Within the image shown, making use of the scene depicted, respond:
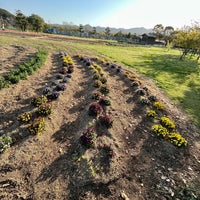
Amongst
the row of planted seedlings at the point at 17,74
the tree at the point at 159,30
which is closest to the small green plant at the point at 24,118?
the row of planted seedlings at the point at 17,74

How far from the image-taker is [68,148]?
8133mm

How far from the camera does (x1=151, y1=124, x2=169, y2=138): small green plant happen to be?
30.5ft

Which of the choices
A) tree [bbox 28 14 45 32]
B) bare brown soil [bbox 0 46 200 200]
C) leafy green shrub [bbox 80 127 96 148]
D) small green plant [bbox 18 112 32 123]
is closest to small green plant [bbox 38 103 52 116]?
bare brown soil [bbox 0 46 200 200]

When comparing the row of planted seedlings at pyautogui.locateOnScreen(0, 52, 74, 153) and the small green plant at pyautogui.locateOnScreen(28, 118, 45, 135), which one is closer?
the row of planted seedlings at pyautogui.locateOnScreen(0, 52, 74, 153)

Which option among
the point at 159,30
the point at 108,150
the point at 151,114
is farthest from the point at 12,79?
the point at 159,30

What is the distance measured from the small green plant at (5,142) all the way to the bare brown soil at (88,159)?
0.70 ft

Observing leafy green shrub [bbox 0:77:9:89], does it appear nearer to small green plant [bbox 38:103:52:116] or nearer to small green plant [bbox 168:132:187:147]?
small green plant [bbox 38:103:52:116]

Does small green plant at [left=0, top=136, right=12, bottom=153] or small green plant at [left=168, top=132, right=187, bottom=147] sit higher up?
small green plant at [left=0, top=136, right=12, bottom=153]

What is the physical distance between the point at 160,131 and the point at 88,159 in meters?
4.61

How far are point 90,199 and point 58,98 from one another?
7.25 metres

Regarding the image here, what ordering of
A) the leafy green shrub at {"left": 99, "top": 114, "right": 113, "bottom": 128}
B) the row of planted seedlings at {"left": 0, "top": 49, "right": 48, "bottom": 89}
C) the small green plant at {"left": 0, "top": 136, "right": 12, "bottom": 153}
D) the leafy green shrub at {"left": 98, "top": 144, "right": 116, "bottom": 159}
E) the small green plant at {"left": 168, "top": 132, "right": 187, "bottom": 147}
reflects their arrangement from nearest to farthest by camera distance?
1. the small green plant at {"left": 0, "top": 136, "right": 12, "bottom": 153}
2. the leafy green shrub at {"left": 98, "top": 144, "right": 116, "bottom": 159}
3. the small green plant at {"left": 168, "top": 132, "right": 187, "bottom": 147}
4. the leafy green shrub at {"left": 99, "top": 114, "right": 113, "bottom": 128}
5. the row of planted seedlings at {"left": 0, "top": 49, "right": 48, "bottom": 89}

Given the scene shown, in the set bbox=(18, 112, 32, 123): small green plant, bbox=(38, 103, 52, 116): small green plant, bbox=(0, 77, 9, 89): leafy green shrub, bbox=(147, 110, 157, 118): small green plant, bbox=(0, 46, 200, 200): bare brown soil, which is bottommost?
bbox=(0, 46, 200, 200): bare brown soil

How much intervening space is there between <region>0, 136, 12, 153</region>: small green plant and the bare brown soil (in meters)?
0.21

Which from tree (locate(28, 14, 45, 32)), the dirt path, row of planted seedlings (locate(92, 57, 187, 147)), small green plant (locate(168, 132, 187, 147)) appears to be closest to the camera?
small green plant (locate(168, 132, 187, 147))
